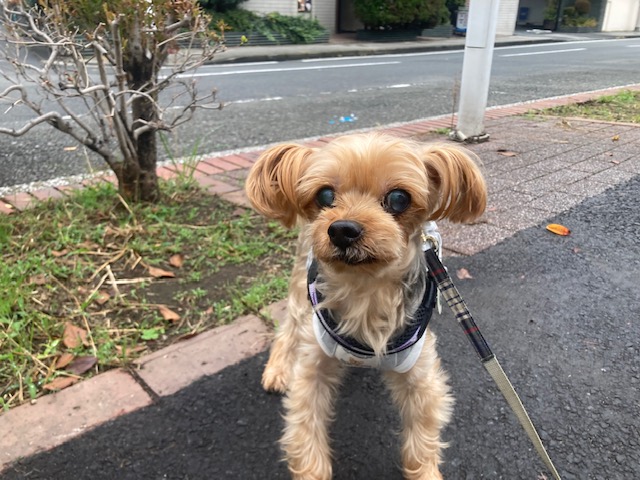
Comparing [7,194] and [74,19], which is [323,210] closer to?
[74,19]

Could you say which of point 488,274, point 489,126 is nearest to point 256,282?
point 488,274

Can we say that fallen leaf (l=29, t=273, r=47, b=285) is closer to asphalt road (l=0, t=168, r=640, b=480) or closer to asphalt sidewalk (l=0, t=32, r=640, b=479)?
asphalt sidewalk (l=0, t=32, r=640, b=479)

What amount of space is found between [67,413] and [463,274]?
2.21 meters

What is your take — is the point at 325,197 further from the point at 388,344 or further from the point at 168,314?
the point at 168,314

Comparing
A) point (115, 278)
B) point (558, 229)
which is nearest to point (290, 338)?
point (115, 278)

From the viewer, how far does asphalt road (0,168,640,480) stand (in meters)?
1.88

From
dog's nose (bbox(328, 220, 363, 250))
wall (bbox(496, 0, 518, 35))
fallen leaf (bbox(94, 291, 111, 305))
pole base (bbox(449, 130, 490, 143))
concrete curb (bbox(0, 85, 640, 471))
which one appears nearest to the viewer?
dog's nose (bbox(328, 220, 363, 250))

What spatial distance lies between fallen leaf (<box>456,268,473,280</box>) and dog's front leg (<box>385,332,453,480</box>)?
123 cm

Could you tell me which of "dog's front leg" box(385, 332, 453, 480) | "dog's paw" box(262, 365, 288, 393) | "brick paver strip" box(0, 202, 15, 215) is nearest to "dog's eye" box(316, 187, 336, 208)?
"dog's front leg" box(385, 332, 453, 480)

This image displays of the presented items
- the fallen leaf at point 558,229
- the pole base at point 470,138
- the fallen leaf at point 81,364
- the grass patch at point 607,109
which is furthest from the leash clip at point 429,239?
the grass patch at point 607,109

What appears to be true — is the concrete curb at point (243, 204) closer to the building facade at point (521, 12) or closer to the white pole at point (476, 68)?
the white pole at point (476, 68)

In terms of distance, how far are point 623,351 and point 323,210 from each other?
1761mm

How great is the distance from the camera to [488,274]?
10.4ft

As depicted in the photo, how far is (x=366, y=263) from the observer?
155 cm
